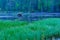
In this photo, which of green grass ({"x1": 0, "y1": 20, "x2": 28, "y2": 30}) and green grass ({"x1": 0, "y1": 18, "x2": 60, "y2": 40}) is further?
green grass ({"x1": 0, "y1": 20, "x2": 28, "y2": 30})

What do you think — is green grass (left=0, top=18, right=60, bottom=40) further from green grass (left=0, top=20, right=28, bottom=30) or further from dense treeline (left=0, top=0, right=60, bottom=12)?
dense treeline (left=0, top=0, right=60, bottom=12)

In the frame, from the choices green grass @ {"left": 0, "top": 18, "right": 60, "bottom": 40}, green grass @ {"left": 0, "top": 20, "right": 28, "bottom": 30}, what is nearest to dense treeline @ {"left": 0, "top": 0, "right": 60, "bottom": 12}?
green grass @ {"left": 0, "top": 20, "right": 28, "bottom": 30}

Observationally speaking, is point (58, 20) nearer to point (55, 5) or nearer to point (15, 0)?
point (55, 5)

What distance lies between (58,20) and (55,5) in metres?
0.44

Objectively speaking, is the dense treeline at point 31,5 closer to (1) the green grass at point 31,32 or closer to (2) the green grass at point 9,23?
(2) the green grass at point 9,23

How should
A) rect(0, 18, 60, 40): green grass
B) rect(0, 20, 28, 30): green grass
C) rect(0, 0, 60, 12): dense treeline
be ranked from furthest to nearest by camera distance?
rect(0, 0, 60, 12): dense treeline < rect(0, 20, 28, 30): green grass < rect(0, 18, 60, 40): green grass

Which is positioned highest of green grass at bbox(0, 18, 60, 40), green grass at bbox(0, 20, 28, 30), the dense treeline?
the dense treeline

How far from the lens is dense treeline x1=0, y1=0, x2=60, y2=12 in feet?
14.9

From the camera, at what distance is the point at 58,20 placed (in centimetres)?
423

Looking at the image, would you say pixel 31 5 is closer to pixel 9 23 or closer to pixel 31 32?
pixel 9 23

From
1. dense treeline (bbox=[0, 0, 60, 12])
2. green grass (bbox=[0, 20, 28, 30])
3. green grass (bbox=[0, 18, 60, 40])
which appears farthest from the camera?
dense treeline (bbox=[0, 0, 60, 12])

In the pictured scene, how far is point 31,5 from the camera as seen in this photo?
4.58 m

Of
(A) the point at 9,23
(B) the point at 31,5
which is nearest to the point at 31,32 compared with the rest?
(A) the point at 9,23

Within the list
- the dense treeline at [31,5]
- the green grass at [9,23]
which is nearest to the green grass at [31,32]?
the green grass at [9,23]
